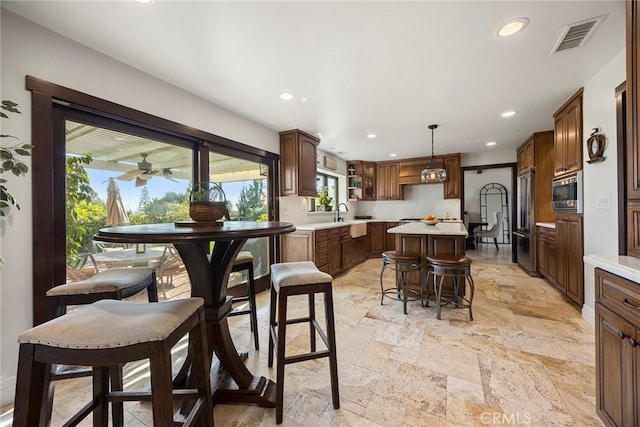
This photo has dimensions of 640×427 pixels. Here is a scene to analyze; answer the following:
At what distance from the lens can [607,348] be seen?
1258 millimetres

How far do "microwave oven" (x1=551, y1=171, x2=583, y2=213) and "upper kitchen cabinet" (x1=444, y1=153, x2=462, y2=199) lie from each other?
7.73ft

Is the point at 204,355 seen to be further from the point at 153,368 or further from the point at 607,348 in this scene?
the point at 607,348

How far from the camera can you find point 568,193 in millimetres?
2939

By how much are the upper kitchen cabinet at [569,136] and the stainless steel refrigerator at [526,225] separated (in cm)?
103

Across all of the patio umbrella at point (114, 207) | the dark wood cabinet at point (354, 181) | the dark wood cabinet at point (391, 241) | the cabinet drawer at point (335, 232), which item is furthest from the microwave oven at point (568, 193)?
the patio umbrella at point (114, 207)

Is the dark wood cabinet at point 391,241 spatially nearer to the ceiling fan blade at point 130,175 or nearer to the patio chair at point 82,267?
the ceiling fan blade at point 130,175

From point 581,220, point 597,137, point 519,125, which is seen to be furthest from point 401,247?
point 519,125

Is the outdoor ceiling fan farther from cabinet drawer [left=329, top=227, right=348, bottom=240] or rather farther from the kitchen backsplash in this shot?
the kitchen backsplash

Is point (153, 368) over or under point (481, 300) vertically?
over

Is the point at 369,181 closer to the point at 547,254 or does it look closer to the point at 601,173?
the point at 547,254

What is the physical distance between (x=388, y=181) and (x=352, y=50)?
187 inches

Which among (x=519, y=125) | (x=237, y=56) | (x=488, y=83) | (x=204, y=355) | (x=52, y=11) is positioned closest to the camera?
(x=204, y=355)

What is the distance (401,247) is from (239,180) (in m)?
2.35

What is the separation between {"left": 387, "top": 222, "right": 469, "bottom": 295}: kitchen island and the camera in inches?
117
